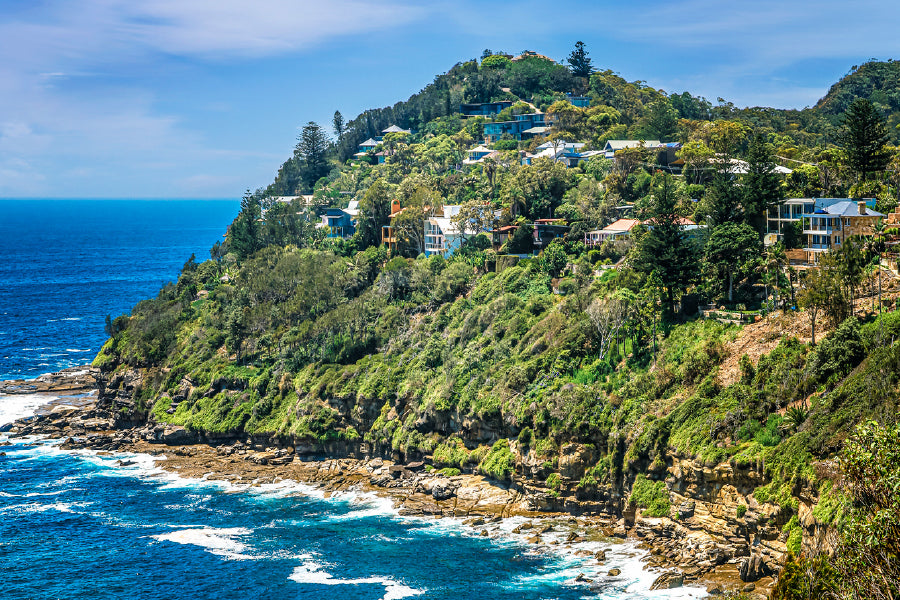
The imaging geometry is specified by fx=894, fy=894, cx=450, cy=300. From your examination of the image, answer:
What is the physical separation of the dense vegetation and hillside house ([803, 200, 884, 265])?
3.91 metres

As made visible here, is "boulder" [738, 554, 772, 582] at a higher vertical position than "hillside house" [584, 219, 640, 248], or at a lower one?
lower

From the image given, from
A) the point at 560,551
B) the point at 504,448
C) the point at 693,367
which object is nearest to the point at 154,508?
the point at 504,448

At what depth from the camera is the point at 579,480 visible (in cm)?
6762

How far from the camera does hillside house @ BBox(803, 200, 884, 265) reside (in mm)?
73750

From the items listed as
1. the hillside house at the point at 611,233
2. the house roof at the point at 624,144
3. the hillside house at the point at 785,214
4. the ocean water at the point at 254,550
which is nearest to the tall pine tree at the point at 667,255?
the hillside house at the point at 785,214

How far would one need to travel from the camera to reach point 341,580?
6019cm

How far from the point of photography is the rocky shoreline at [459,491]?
54750 mm

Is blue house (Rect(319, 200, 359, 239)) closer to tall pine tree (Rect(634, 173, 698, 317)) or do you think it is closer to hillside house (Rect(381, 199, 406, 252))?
hillside house (Rect(381, 199, 406, 252))

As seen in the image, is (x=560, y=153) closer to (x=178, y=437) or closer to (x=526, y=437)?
(x=526, y=437)

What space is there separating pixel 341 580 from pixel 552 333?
3057 centimetres

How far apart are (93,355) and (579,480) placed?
8545cm

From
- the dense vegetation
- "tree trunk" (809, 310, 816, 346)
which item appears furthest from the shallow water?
"tree trunk" (809, 310, 816, 346)

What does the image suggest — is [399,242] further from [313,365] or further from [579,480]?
[579,480]

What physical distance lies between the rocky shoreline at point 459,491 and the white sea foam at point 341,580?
8803 millimetres
